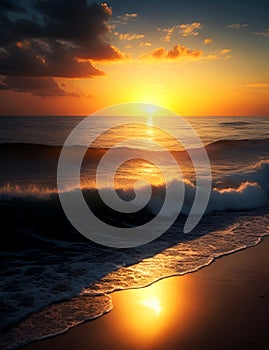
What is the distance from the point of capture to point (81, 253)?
7.25m

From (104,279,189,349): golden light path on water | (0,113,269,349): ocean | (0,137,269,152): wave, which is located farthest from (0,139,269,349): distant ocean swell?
(0,137,269,152): wave

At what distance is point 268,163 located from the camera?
58.5 feet

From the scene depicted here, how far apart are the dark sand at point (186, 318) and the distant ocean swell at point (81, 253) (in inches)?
10.3

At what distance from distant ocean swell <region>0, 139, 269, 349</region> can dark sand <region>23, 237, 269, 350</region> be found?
26 centimetres

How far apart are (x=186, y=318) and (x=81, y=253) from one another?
3.35 metres

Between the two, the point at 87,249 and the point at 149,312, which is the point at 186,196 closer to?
the point at 87,249

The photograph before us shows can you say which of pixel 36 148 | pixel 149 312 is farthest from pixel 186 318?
pixel 36 148

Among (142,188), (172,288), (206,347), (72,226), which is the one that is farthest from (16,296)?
(142,188)

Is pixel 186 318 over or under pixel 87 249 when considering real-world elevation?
under

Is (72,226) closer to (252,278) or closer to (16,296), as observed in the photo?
(16,296)

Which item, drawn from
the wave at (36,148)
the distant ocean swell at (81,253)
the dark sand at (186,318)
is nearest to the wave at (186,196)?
the distant ocean swell at (81,253)

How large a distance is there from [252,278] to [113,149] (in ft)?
80.3

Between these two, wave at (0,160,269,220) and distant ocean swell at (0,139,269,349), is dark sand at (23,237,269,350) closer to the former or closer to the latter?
distant ocean swell at (0,139,269,349)

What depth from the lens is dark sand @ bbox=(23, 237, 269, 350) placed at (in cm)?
381
